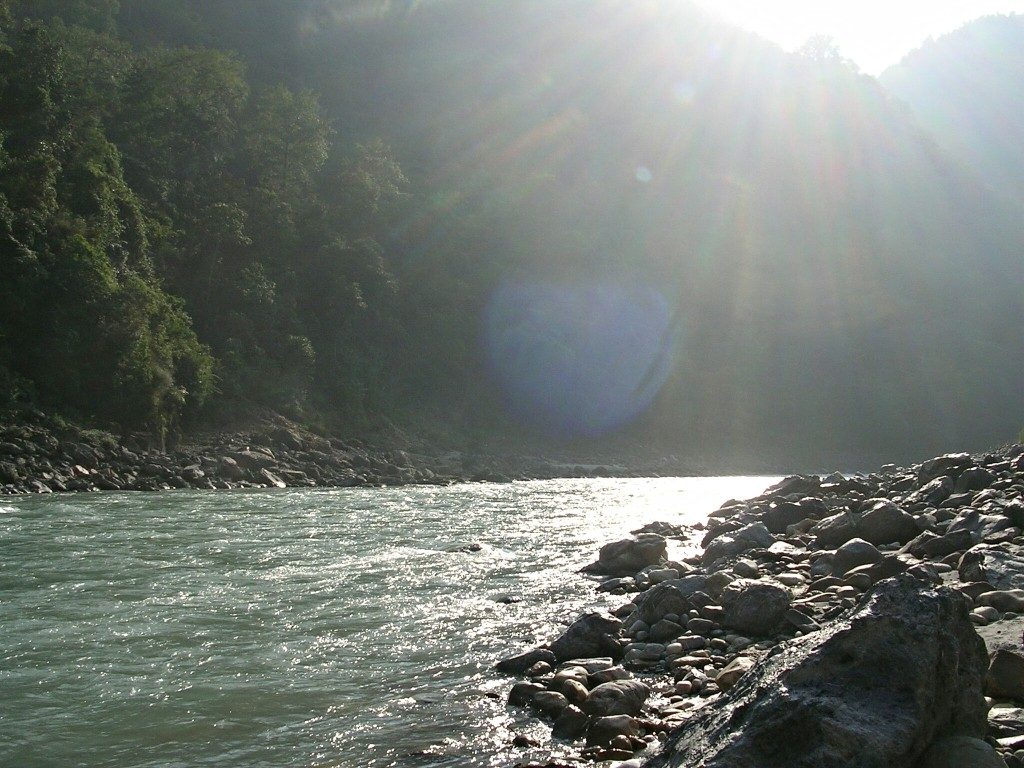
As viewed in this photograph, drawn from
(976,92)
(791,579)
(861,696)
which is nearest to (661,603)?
(791,579)

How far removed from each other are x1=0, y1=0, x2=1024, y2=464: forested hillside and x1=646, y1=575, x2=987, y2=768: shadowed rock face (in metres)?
26.7

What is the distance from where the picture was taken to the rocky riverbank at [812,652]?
10.3 ft

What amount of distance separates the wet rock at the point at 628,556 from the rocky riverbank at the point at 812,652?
1.0 inches

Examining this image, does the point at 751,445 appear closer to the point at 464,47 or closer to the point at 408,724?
the point at 464,47

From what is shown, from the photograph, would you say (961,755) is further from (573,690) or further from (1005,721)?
(573,690)

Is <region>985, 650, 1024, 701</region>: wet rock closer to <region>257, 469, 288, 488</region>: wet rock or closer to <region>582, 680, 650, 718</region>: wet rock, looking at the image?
<region>582, 680, 650, 718</region>: wet rock

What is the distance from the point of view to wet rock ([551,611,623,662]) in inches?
265

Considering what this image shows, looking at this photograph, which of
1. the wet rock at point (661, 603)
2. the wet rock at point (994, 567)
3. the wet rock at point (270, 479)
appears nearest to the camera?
the wet rock at point (994, 567)

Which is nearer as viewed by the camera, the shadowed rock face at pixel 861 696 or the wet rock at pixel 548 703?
the shadowed rock face at pixel 861 696

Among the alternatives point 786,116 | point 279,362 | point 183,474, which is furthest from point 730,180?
point 183,474

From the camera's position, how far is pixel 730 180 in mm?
106312

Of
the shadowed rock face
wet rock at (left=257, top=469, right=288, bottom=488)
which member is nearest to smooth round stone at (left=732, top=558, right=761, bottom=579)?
the shadowed rock face

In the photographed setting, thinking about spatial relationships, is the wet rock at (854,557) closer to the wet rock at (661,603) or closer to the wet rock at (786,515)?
the wet rock at (661,603)

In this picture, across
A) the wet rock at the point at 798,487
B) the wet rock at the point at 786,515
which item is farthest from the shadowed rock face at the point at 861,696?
the wet rock at the point at 798,487
